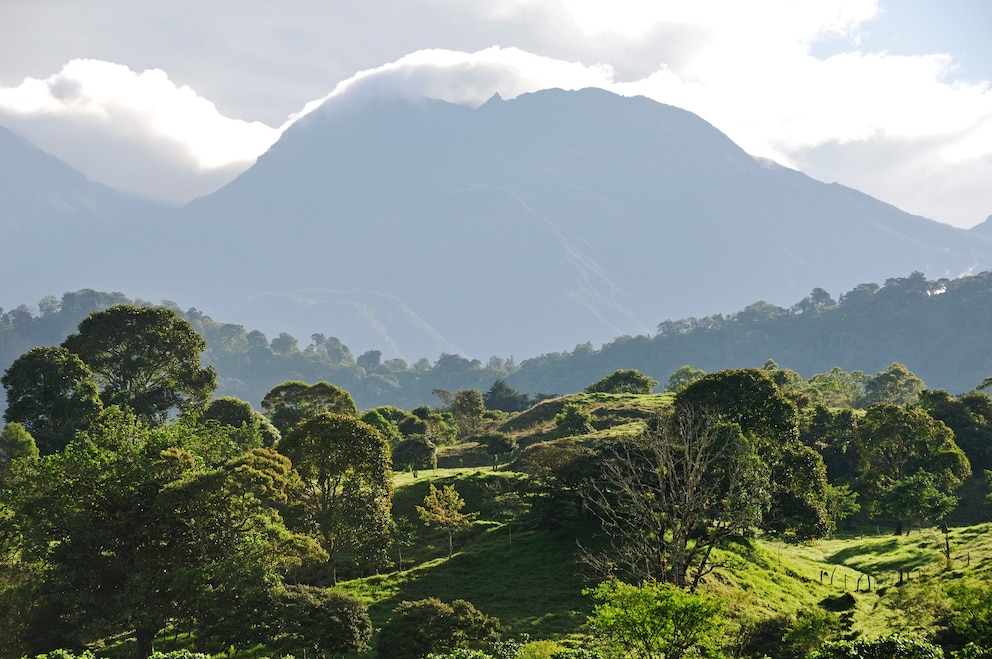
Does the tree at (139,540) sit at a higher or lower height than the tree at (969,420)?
higher

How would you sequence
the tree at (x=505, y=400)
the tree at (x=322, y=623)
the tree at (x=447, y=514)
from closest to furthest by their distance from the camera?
the tree at (x=322, y=623)
the tree at (x=447, y=514)
the tree at (x=505, y=400)

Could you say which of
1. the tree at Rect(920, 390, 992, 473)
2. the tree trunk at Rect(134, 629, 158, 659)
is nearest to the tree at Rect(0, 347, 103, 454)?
the tree trunk at Rect(134, 629, 158, 659)

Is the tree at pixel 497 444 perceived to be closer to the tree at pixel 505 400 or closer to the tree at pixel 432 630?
the tree at pixel 432 630

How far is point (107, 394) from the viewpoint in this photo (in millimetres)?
61969

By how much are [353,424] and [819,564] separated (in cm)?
3341

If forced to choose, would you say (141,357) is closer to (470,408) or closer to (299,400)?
(299,400)

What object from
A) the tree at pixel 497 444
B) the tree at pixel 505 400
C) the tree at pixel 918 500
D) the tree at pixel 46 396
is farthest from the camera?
the tree at pixel 505 400

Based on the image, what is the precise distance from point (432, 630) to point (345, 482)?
15993 mm

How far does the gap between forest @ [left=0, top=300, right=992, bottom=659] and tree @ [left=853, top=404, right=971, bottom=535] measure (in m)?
0.25

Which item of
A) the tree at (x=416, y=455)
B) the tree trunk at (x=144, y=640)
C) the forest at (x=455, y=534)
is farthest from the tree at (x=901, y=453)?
the tree trunk at (x=144, y=640)

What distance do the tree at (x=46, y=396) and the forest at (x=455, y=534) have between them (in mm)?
182

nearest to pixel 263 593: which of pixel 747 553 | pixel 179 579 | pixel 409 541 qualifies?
pixel 179 579

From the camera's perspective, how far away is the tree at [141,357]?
6178 cm

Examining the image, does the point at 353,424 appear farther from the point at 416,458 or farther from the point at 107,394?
the point at 107,394
